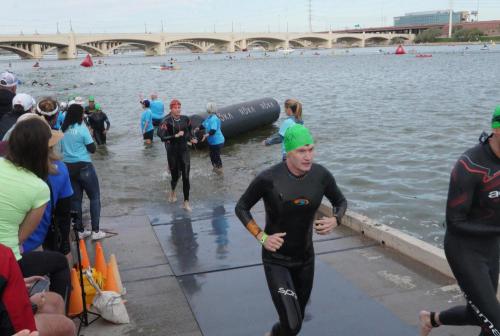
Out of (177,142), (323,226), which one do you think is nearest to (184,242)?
(177,142)

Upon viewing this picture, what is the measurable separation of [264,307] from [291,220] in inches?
60.9

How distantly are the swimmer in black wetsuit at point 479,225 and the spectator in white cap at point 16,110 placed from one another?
494cm

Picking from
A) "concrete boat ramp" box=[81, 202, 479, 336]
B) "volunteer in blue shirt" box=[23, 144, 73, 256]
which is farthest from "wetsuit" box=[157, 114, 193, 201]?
"volunteer in blue shirt" box=[23, 144, 73, 256]

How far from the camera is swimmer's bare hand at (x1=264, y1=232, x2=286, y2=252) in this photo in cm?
381

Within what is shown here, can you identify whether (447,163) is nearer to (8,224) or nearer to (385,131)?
(385,131)

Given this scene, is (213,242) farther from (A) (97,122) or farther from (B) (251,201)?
(A) (97,122)

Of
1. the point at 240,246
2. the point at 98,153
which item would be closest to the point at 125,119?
the point at 98,153

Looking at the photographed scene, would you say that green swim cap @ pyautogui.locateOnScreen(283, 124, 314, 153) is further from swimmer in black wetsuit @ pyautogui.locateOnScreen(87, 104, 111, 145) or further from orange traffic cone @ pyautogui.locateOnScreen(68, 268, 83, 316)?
swimmer in black wetsuit @ pyautogui.locateOnScreen(87, 104, 111, 145)

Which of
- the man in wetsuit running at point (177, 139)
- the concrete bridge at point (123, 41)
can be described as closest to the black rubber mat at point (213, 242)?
the man in wetsuit running at point (177, 139)

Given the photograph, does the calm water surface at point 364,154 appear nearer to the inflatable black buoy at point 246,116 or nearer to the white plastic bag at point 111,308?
the inflatable black buoy at point 246,116

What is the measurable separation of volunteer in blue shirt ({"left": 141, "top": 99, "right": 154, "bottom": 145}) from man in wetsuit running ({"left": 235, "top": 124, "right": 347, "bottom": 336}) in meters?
13.2

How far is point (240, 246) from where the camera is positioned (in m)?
6.97

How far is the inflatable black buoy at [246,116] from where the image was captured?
1870 cm

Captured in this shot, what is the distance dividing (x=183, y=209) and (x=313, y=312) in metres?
4.59
